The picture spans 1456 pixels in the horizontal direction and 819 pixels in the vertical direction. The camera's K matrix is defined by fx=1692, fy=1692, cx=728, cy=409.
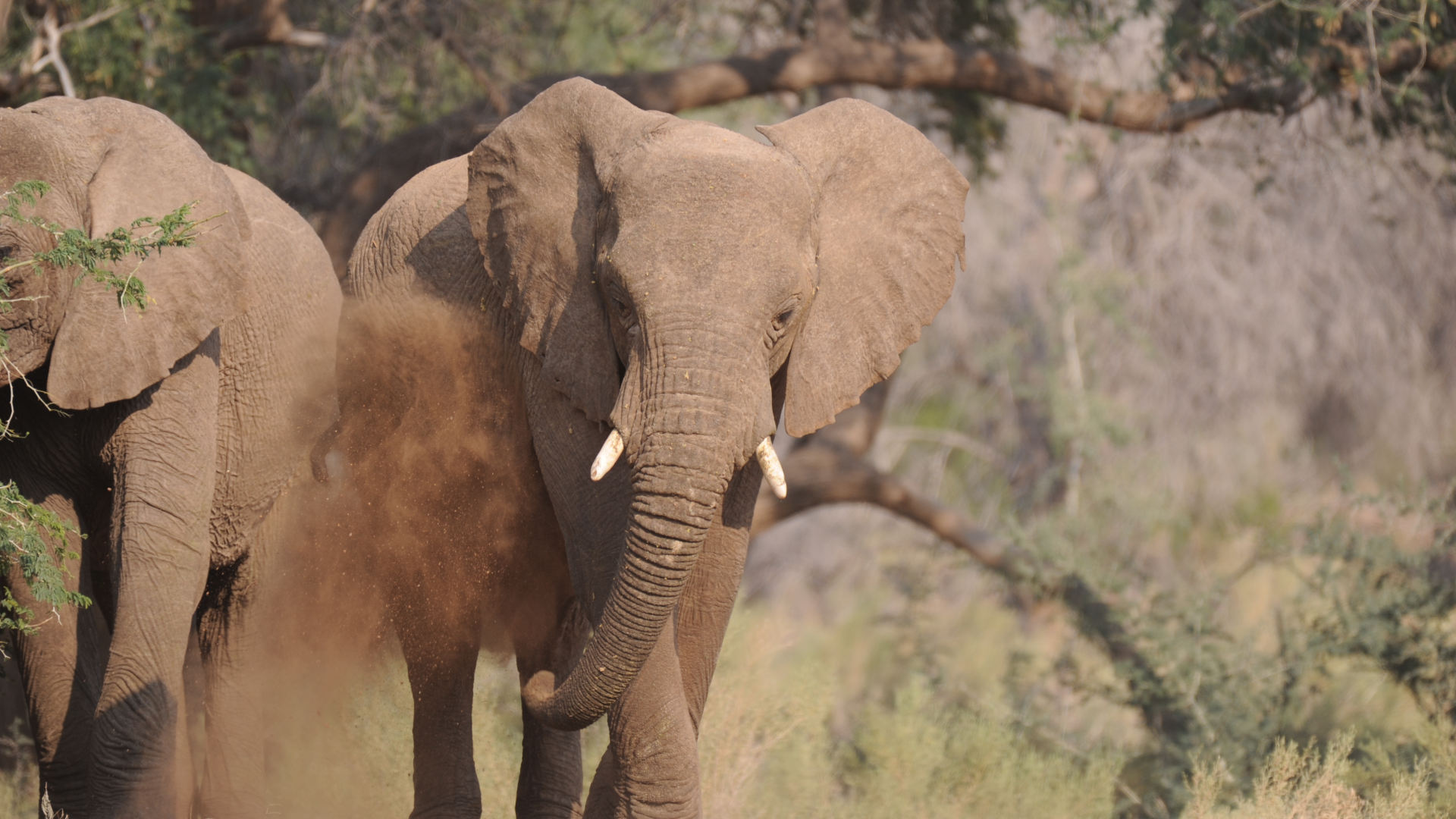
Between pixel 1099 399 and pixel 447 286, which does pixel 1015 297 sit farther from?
pixel 447 286

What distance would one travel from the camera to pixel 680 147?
13.9 feet

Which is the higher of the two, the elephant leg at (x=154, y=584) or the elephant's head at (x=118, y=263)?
the elephant's head at (x=118, y=263)

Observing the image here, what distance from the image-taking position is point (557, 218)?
450cm

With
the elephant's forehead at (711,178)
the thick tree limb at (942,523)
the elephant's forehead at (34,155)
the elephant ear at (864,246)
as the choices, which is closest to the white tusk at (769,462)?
the elephant ear at (864,246)

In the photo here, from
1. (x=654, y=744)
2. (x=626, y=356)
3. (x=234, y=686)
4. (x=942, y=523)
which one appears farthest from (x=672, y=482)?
(x=942, y=523)

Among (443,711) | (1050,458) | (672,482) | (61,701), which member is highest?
(672,482)

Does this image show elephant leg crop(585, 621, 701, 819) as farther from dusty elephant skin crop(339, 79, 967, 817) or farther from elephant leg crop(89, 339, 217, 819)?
elephant leg crop(89, 339, 217, 819)

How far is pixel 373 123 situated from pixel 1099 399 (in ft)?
21.6

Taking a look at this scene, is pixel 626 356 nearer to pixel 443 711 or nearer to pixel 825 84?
pixel 443 711

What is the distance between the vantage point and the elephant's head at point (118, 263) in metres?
4.52

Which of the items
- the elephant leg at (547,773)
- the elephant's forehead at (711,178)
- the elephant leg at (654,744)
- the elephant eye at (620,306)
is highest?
the elephant's forehead at (711,178)

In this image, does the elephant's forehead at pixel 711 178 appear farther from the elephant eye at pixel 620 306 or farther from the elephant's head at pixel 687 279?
the elephant eye at pixel 620 306

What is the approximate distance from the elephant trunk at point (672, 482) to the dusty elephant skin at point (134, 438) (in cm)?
148

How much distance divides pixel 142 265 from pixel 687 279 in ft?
5.88
